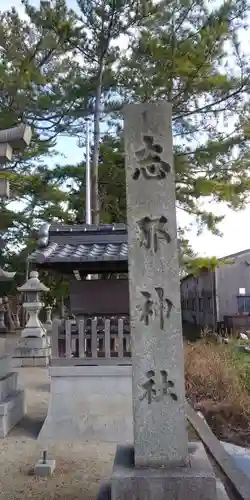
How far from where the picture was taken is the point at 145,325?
3.82 metres

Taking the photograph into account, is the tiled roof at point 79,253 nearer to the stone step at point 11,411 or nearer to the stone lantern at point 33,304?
the stone step at point 11,411

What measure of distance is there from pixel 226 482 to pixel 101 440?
2.03 metres

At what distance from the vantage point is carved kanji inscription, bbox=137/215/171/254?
3908mm

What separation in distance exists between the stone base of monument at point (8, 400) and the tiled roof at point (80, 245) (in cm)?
171

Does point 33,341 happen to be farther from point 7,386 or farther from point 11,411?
point 11,411

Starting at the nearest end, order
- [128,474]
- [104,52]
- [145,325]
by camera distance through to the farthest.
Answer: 1. [128,474]
2. [145,325]
3. [104,52]

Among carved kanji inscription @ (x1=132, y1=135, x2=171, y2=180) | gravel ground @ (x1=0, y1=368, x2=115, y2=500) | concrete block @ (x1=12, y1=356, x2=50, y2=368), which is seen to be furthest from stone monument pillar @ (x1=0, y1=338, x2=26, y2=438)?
concrete block @ (x1=12, y1=356, x2=50, y2=368)

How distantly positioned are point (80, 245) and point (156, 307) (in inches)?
159

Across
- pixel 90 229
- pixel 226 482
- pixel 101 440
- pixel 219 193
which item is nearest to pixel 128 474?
pixel 226 482

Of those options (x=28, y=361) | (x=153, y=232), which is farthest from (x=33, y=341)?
(x=153, y=232)

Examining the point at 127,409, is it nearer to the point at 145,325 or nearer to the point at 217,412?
the point at 217,412

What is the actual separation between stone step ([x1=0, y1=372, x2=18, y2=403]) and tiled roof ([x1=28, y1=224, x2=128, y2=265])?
1.78 m

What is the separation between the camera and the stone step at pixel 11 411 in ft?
21.7

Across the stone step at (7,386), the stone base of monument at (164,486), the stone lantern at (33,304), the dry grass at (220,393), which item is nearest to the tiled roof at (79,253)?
the stone step at (7,386)
